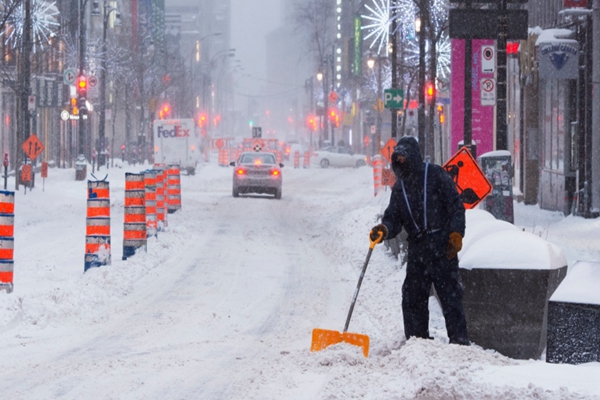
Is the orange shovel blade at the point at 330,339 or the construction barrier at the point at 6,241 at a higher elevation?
the construction barrier at the point at 6,241

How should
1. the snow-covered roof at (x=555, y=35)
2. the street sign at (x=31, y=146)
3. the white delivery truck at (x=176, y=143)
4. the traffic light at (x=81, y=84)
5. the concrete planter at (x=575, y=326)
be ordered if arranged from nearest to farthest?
the concrete planter at (x=575, y=326) → the snow-covered roof at (x=555, y=35) → the street sign at (x=31, y=146) → the traffic light at (x=81, y=84) → the white delivery truck at (x=176, y=143)

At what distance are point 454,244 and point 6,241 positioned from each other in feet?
18.6

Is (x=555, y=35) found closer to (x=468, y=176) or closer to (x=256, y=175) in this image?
(x=468, y=176)

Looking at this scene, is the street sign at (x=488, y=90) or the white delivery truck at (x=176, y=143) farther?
the white delivery truck at (x=176, y=143)

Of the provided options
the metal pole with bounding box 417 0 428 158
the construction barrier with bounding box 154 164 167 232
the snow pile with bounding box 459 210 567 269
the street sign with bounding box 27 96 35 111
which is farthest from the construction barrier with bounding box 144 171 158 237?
the street sign with bounding box 27 96 35 111

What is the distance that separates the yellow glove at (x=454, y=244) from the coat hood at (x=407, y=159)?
24.3 inches

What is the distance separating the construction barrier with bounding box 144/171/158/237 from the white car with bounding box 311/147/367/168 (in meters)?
50.7

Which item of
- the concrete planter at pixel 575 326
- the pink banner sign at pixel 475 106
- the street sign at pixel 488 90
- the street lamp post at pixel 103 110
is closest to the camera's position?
the concrete planter at pixel 575 326

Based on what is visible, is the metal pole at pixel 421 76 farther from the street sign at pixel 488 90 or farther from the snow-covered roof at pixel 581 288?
the snow-covered roof at pixel 581 288

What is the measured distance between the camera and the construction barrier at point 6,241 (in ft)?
→ 36.2

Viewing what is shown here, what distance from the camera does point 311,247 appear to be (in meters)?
18.5

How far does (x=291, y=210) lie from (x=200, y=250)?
1105cm

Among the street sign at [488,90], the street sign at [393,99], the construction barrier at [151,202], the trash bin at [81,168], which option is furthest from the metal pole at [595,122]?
the trash bin at [81,168]

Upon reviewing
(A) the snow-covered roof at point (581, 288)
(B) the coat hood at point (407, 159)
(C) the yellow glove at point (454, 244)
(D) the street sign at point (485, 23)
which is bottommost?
(A) the snow-covered roof at point (581, 288)
